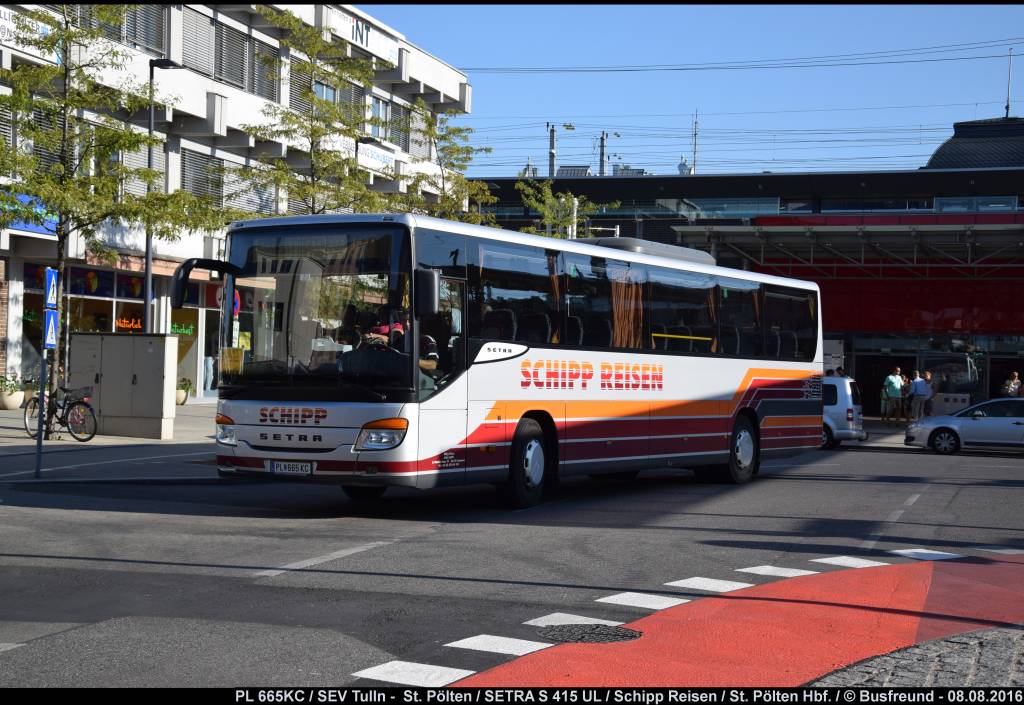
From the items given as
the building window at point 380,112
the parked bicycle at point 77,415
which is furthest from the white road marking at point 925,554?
the building window at point 380,112

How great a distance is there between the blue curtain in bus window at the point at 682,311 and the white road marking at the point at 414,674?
10953 millimetres

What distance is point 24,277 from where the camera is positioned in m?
30.0

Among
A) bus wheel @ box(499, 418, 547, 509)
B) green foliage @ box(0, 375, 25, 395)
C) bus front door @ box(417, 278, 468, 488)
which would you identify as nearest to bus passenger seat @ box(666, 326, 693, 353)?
bus wheel @ box(499, 418, 547, 509)

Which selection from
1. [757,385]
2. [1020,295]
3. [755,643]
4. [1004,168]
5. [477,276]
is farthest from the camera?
[1004,168]

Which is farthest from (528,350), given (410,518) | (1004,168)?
(1004,168)

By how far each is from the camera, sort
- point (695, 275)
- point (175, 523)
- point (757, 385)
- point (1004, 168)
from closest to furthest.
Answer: point (175, 523)
point (695, 275)
point (757, 385)
point (1004, 168)

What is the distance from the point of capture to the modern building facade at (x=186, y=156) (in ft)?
97.9

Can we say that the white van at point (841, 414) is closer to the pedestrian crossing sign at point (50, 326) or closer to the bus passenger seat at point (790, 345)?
the bus passenger seat at point (790, 345)

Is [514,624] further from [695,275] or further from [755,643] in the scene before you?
[695,275]

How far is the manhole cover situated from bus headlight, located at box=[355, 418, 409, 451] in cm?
514

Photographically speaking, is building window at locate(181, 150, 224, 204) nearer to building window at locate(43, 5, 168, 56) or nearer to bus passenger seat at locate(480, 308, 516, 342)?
building window at locate(43, 5, 168, 56)

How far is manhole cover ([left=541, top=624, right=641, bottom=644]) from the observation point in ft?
24.3

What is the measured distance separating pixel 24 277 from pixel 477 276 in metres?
19.6

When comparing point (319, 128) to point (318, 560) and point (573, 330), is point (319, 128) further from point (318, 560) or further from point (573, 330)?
point (318, 560)
